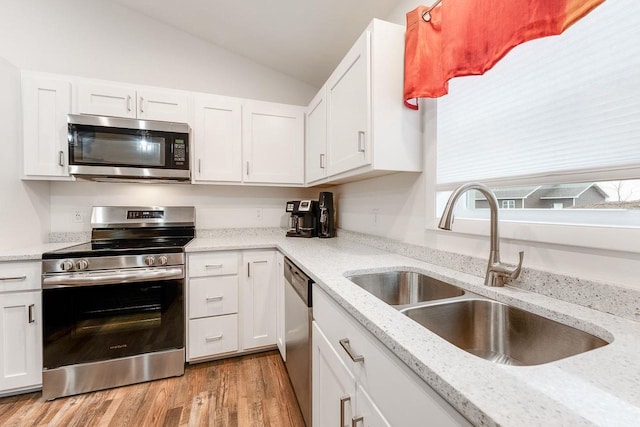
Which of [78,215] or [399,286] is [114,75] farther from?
[399,286]

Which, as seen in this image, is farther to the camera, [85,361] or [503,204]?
[85,361]

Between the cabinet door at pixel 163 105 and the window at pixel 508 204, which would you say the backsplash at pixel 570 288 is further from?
the cabinet door at pixel 163 105

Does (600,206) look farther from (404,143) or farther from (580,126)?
→ (404,143)

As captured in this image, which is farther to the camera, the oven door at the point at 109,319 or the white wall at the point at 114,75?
the white wall at the point at 114,75

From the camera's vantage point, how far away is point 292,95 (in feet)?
9.36

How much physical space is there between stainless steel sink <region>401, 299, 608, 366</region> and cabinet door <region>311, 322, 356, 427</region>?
12.4 inches

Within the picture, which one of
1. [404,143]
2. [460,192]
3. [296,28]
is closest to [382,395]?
[460,192]

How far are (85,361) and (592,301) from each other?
2.52 m

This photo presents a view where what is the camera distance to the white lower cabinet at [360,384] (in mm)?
558

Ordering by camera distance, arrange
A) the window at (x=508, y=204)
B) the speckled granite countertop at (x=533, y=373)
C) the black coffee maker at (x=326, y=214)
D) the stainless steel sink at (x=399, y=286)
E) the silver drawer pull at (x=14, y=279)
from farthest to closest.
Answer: the black coffee maker at (x=326, y=214) → the silver drawer pull at (x=14, y=279) → the stainless steel sink at (x=399, y=286) → the window at (x=508, y=204) → the speckled granite countertop at (x=533, y=373)

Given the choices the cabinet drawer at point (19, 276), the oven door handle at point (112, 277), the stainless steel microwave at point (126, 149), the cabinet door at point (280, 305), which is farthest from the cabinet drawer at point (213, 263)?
the cabinet drawer at point (19, 276)

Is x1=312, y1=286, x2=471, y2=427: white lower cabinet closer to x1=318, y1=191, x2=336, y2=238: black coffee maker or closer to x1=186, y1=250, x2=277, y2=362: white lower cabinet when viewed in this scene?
x1=186, y1=250, x2=277, y2=362: white lower cabinet

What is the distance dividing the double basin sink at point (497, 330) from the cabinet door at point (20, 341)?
214 centimetres

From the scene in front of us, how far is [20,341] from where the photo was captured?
163cm
